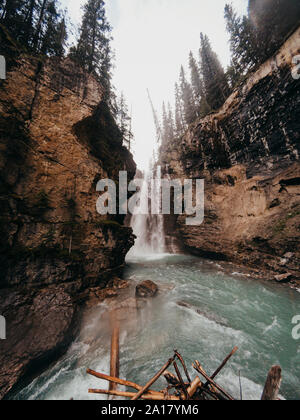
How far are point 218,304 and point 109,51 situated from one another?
26612 mm

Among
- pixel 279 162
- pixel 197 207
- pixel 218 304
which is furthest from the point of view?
pixel 197 207

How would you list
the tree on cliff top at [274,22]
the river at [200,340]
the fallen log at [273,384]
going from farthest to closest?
1. the tree on cliff top at [274,22]
2. the river at [200,340]
3. the fallen log at [273,384]

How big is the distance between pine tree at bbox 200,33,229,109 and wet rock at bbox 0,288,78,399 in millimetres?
23971

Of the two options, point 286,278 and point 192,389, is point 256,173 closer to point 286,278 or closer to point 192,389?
point 286,278

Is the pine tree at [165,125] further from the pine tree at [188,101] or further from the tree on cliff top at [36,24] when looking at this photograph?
the tree on cliff top at [36,24]

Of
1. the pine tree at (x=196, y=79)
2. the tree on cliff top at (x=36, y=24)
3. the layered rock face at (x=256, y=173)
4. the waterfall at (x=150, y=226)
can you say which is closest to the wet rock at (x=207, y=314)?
the layered rock face at (x=256, y=173)

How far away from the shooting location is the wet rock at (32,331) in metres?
4.21

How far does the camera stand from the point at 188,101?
108 ft

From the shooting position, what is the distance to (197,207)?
16.8 m

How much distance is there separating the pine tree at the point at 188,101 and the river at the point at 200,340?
3000cm

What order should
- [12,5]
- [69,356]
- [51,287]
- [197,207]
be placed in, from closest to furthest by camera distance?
1. [69,356]
2. [51,287]
3. [12,5]
4. [197,207]

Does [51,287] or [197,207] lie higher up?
[197,207]
